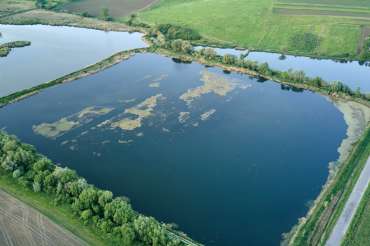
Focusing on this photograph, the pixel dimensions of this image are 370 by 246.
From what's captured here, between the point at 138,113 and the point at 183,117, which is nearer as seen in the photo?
Result: the point at 183,117

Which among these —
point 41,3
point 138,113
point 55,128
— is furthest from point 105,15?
point 55,128

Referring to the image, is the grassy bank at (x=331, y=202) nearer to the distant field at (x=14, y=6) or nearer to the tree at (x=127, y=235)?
the tree at (x=127, y=235)

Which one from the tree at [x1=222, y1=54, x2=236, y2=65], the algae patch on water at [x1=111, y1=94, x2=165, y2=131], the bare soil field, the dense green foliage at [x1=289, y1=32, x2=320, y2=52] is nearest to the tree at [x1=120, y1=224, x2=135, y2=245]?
the bare soil field

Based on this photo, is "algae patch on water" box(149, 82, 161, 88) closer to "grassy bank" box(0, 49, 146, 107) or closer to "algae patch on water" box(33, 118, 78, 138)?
"grassy bank" box(0, 49, 146, 107)

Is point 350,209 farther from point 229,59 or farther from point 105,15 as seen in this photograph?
point 105,15

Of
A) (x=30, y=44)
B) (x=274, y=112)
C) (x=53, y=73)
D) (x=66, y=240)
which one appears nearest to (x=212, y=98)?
(x=274, y=112)

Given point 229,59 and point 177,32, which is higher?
point 177,32

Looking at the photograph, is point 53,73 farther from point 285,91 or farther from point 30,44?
point 285,91
